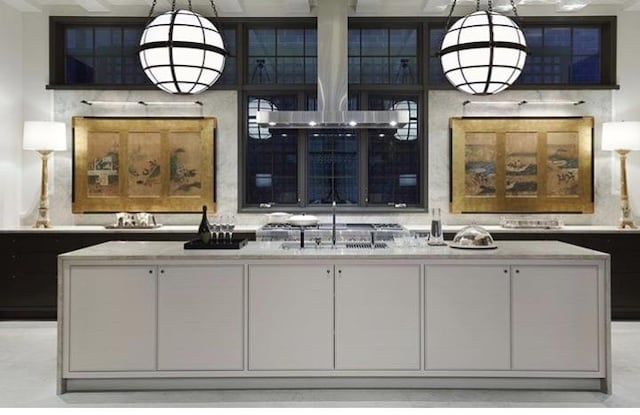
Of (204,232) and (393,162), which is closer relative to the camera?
(204,232)

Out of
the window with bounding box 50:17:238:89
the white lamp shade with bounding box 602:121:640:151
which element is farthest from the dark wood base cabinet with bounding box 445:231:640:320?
the window with bounding box 50:17:238:89

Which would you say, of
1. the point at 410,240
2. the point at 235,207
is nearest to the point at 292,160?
the point at 235,207

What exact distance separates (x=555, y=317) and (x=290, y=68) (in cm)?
429

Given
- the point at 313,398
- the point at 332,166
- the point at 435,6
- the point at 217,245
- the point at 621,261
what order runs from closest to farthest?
the point at 313,398 < the point at 217,245 < the point at 621,261 < the point at 435,6 < the point at 332,166

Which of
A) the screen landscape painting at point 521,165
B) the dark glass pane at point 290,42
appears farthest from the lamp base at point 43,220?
the screen landscape painting at point 521,165

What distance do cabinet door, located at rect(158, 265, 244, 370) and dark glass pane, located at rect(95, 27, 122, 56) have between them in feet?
13.3

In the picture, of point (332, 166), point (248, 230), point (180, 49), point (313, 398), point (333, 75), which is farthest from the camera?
point (332, 166)

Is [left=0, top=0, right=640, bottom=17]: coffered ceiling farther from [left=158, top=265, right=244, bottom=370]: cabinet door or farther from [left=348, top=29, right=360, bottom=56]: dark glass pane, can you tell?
[left=158, top=265, right=244, bottom=370]: cabinet door

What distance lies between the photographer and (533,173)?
6438 millimetres

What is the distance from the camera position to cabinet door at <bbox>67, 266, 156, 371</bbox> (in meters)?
3.61

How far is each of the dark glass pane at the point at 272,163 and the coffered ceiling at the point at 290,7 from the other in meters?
1.03

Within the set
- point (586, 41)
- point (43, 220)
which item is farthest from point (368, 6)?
point (43, 220)

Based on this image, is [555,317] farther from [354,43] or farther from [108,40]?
[108,40]

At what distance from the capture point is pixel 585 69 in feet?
21.5
